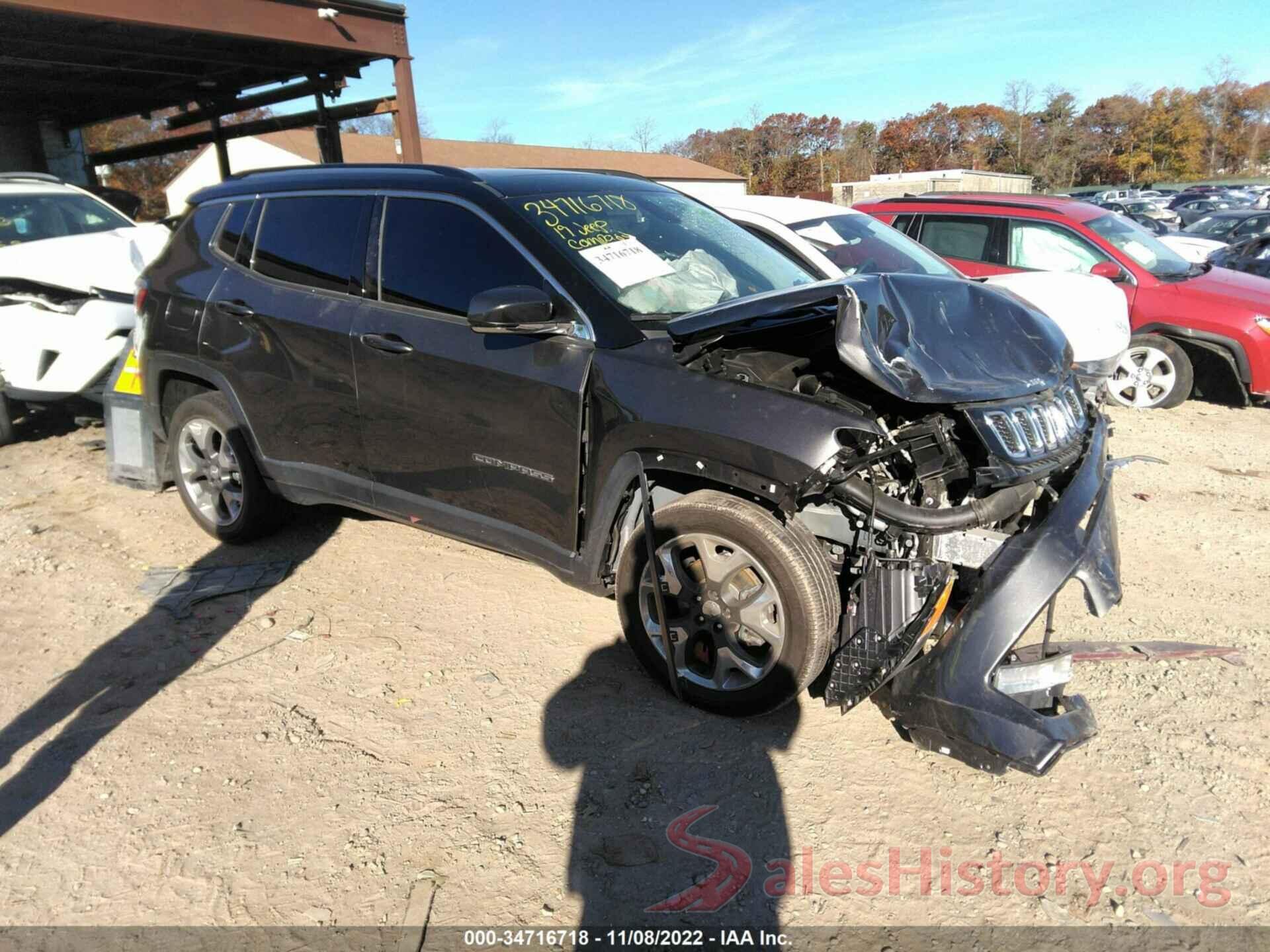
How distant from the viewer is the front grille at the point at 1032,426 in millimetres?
2863

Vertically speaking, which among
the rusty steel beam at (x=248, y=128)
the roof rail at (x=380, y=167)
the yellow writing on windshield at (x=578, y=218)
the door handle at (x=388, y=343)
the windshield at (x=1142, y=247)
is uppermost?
the rusty steel beam at (x=248, y=128)

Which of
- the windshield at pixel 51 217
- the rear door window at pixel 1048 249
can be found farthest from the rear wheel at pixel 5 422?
the rear door window at pixel 1048 249

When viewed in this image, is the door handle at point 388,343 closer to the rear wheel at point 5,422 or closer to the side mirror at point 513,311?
the side mirror at point 513,311

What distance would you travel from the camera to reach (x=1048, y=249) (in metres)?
8.33

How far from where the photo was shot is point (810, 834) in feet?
8.84

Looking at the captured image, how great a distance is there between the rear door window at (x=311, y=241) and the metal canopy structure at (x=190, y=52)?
7.41m

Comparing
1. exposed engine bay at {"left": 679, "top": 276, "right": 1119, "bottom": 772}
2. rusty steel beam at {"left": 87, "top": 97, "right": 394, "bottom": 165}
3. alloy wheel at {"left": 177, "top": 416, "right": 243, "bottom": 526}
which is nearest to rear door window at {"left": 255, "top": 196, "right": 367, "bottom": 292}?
alloy wheel at {"left": 177, "top": 416, "right": 243, "bottom": 526}

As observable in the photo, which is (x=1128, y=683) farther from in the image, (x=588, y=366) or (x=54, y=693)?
(x=54, y=693)

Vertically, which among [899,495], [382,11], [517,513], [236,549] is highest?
[382,11]

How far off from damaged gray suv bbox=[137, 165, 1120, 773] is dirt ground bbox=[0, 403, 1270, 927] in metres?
0.29

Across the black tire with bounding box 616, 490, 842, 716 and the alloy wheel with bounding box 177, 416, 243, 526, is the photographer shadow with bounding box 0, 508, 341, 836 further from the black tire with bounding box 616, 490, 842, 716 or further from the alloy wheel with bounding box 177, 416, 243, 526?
the black tire with bounding box 616, 490, 842, 716

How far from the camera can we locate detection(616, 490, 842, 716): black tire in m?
2.87

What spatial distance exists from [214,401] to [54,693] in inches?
69.7

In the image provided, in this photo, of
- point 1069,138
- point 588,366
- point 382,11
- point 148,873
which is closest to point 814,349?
point 588,366
